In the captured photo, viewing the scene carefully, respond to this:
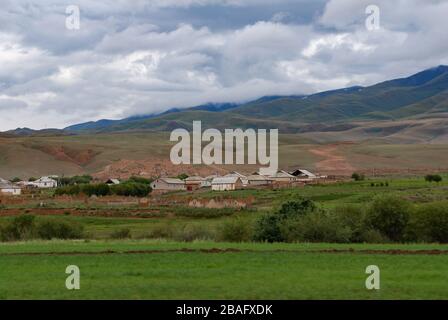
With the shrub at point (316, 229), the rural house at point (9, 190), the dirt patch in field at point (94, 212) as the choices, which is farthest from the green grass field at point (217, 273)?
the rural house at point (9, 190)

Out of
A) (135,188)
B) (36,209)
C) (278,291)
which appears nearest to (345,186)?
(135,188)

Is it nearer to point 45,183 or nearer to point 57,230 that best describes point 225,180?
point 45,183

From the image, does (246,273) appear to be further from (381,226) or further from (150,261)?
(381,226)

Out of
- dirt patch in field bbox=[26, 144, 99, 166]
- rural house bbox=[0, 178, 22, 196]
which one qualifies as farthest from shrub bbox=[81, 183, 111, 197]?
dirt patch in field bbox=[26, 144, 99, 166]

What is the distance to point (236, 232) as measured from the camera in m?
47.2

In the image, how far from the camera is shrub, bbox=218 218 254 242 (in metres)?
46.9

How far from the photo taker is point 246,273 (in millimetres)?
25266

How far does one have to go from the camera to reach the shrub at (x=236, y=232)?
46.9 m

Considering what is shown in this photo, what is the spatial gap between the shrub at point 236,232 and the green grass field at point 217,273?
10.1m

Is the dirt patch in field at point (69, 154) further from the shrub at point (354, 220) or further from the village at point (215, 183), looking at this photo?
the shrub at point (354, 220)

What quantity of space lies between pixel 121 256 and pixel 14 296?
38.8 ft

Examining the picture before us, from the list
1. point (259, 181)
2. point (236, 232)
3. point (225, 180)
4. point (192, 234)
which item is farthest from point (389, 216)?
point (259, 181)

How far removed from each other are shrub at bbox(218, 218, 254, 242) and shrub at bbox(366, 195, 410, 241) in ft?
25.6

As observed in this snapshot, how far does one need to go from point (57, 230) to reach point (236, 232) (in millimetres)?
14283
